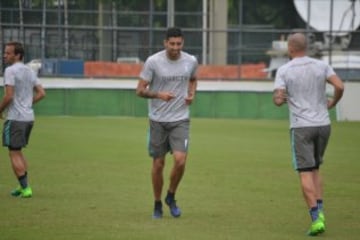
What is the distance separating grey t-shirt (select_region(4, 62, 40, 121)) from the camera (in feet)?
43.5

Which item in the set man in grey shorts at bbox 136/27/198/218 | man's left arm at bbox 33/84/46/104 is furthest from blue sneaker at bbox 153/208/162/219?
man's left arm at bbox 33/84/46/104

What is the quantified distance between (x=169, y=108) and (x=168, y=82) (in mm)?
280

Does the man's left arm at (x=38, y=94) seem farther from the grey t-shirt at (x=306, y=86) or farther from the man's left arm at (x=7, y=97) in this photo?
the grey t-shirt at (x=306, y=86)

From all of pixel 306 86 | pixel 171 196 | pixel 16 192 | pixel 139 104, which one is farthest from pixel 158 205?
pixel 139 104

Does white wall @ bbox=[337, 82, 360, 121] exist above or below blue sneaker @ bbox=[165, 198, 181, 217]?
below

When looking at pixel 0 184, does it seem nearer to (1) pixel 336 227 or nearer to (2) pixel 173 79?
(2) pixel 173 79

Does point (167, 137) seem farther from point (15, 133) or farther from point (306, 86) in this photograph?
point (15, 133)

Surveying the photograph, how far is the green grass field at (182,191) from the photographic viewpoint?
10.7 meters

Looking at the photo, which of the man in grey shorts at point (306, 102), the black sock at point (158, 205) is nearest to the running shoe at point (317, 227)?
the man in grey shorts at point (306, 102)

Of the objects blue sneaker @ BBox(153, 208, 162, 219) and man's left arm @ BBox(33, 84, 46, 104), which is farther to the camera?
man's left arm @ BBox(33, 84, 46, 104)

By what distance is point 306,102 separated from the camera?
1062 centimetres

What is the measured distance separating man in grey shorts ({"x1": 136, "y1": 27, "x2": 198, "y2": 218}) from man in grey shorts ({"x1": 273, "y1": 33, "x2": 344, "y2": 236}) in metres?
1.39

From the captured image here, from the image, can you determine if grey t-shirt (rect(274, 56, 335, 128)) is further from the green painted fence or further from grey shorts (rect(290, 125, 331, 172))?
the green painted fence

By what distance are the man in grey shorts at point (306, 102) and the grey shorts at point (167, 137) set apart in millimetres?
1416
